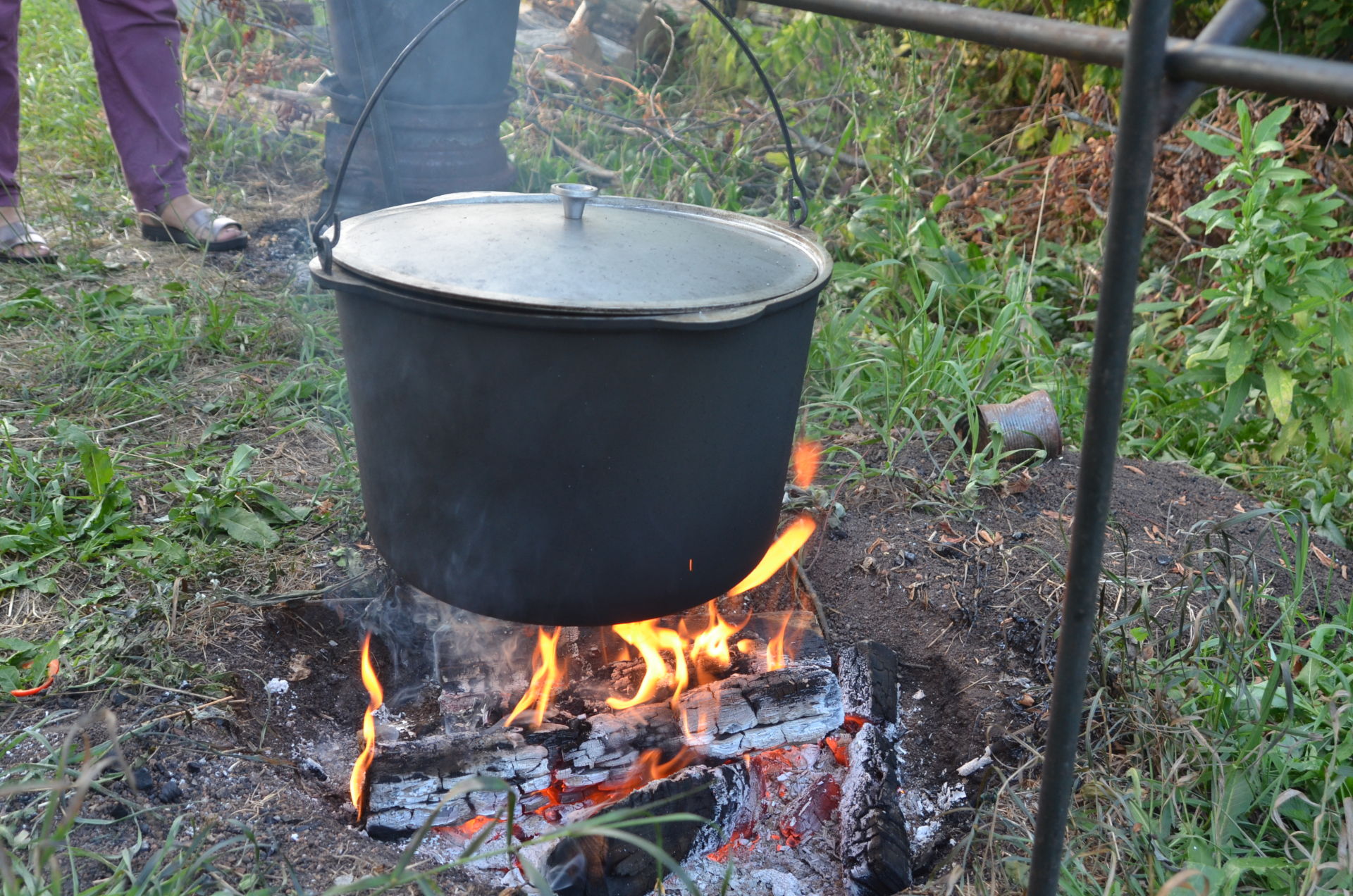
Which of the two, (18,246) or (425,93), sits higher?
(425,93)

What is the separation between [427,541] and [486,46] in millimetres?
2343

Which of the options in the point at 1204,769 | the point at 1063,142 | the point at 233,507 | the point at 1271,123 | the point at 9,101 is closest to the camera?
the point at 1204,769

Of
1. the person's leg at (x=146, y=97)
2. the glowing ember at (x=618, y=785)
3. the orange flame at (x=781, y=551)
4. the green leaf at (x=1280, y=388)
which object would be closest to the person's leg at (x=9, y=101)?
the person's leg at (x=146, y=97)

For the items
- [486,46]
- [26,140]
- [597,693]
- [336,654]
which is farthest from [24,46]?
[597,693]

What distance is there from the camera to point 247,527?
7.43 feet

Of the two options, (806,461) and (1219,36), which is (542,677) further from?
(1219,36)

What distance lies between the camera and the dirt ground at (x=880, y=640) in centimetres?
156

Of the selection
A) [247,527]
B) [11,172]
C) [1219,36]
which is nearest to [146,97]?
[11,172]

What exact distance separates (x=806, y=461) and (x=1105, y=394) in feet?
5.49

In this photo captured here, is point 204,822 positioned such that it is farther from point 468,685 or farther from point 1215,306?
point 1215,306

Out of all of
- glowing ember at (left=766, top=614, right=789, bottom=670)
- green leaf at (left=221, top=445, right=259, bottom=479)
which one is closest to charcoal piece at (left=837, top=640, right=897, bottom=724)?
glowing ember at (left=766, top=614, right=789, bottom=670)

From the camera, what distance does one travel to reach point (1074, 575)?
1.07 m

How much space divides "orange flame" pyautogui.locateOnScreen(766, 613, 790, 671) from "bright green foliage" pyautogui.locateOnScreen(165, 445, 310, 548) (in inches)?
44.5

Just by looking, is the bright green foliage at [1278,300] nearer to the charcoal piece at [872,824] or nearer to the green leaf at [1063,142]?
the green leaf at [1063,142]
